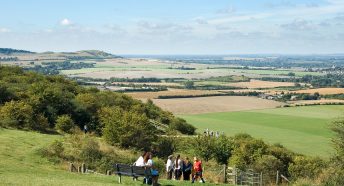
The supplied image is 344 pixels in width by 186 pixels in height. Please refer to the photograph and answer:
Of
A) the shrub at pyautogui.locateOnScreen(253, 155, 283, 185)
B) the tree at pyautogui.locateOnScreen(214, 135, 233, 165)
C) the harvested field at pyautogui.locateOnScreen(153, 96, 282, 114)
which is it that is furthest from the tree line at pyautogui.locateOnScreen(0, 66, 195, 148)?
the harvested field at pyautogui.locateOnScreen(153, 96, 282, 114)

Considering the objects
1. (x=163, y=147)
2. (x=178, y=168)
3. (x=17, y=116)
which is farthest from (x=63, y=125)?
(x=178, y=168)

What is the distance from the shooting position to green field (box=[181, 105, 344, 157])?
6694 centimetres

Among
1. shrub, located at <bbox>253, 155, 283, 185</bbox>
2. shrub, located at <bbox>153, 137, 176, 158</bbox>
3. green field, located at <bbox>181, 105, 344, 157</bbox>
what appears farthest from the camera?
green field, located at <bbox>181, 105, 344, 157</bbox>

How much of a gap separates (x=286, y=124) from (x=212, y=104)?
28419 mm

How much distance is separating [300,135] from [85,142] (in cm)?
5084

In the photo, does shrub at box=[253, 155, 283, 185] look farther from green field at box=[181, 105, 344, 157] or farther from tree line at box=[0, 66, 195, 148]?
green field at box=[181, 105, 344, 157]

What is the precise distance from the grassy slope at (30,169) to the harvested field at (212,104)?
67.9 metres

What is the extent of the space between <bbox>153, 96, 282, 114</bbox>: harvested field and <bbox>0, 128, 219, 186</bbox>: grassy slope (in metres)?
67.9

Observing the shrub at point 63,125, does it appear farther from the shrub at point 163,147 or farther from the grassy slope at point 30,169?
the grassy slope at point 30,169

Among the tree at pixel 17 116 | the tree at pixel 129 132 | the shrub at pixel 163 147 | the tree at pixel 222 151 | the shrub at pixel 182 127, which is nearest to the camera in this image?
the tree at pixel 129 132

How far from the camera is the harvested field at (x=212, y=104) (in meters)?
104

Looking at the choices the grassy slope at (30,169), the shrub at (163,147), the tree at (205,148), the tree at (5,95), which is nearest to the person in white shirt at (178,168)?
the grassy slope at (30,169)

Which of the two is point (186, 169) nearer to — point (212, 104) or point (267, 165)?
point (267, 165)

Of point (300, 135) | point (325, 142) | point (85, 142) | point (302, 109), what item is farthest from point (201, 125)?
point (85, 142)
